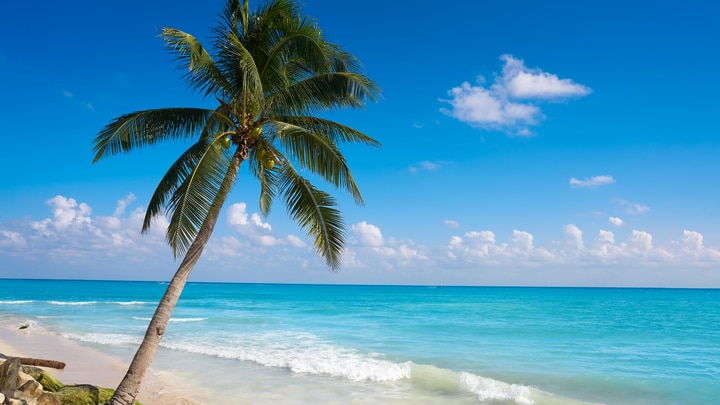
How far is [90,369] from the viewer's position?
1372cm

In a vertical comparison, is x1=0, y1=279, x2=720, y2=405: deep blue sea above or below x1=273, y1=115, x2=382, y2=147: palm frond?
below

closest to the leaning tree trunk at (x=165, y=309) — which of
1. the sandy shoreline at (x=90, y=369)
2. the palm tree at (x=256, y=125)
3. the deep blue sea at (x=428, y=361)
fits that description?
Result: the palm tree at (x=256, y=125)

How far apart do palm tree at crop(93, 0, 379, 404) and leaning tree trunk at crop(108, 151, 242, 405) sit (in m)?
0.02

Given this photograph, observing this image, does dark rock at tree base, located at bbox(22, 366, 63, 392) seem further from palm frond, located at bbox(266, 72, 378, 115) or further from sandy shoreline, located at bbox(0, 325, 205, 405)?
palm frond, located at bbox(266, 72, 378, 115)

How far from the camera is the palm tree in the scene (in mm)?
8141

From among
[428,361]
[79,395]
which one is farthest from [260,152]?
[428,361]

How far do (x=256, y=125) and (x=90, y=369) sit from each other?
9.29 metres

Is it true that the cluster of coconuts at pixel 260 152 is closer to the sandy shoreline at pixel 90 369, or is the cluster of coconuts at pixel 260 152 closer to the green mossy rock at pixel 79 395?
the green mossy rock at pixel 79 395

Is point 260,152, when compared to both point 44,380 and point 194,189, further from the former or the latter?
point 44,380

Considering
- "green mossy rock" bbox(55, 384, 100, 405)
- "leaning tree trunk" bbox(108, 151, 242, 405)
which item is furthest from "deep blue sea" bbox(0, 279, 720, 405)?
"leaning tree trunk" bbox(108, 151, 242, 405)

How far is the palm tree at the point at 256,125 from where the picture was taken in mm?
8141

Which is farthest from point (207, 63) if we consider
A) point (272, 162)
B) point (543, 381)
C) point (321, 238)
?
Answer: point (543, 381)

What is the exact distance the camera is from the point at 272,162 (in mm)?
8734

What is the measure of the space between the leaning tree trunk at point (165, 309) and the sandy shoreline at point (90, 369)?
3.22 metres
